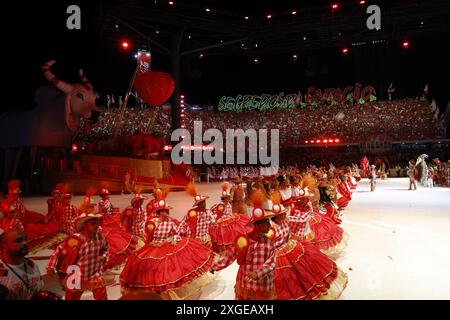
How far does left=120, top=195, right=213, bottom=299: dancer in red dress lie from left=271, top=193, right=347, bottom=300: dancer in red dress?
1.12 metres

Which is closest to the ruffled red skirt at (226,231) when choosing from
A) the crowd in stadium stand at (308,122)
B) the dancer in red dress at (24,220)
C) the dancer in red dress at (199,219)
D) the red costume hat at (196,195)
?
the dancer in red dress at (199,219)

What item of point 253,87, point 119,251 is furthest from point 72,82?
point 253,87

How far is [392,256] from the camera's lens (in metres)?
6.48

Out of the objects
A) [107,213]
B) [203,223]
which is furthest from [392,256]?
[107,213]

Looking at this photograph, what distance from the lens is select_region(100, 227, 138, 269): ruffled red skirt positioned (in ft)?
17.8

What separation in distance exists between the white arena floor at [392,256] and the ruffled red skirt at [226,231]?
43cm

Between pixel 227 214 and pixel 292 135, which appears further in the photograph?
→ pixel 292 135

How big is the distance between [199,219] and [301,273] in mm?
2843

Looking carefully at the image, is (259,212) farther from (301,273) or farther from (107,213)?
(107,213)

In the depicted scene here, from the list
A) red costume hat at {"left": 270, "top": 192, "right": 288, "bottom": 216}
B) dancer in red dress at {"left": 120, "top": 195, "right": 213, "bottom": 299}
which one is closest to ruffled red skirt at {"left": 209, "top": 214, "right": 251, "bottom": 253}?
dancer in red dress at {"left": 120, "top": 195, "right": 213, "bottom": 299}

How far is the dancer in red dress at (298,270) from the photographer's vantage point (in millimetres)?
3881
